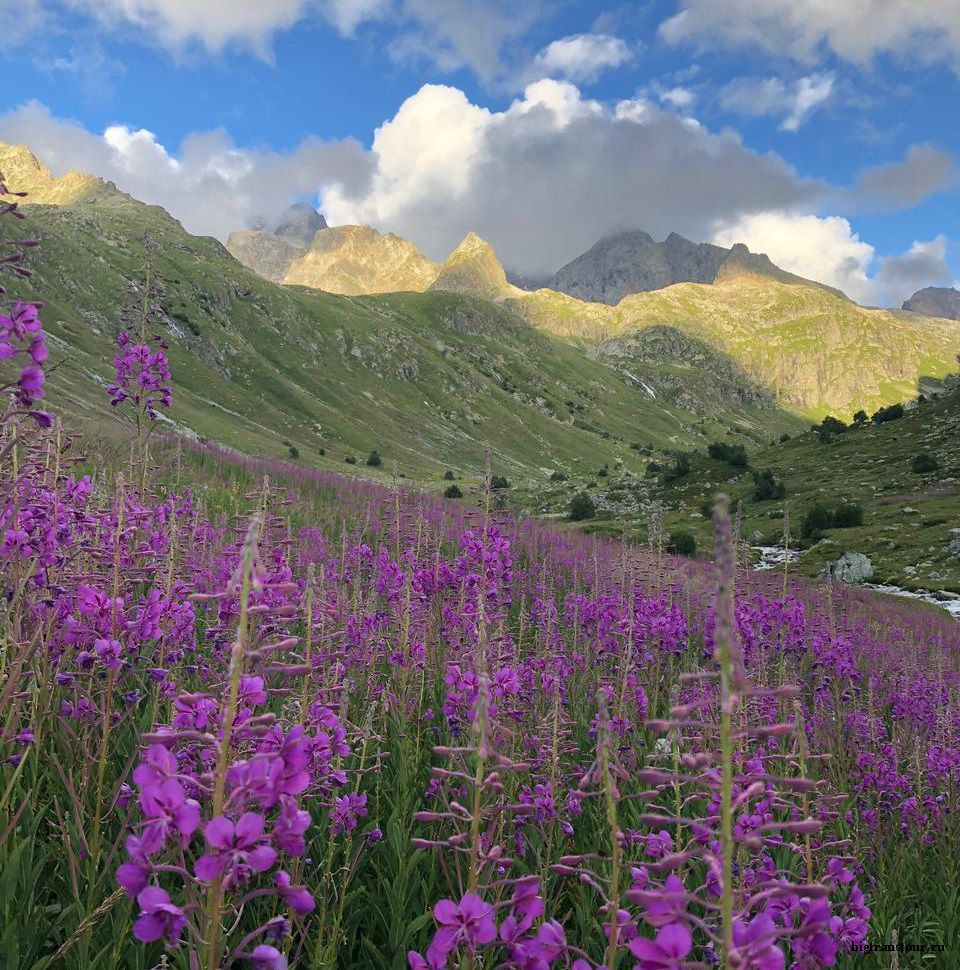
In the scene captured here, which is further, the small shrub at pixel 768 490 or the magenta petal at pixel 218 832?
the small shrub at pixel 768 490

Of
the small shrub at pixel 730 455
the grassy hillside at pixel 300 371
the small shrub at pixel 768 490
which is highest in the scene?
the grassy hillside at pixel 300 371

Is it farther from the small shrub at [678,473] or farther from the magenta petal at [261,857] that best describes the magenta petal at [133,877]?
the small shrub at [678,473]

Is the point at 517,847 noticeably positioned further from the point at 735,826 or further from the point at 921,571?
the point at 921,571

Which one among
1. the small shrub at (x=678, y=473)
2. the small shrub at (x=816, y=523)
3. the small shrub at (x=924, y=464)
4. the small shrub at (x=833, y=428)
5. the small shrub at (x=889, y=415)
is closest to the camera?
the small shrub at (x=816, y=523)

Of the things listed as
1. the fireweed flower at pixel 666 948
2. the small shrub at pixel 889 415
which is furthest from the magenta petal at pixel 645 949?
the small shrub at pixel 889 415

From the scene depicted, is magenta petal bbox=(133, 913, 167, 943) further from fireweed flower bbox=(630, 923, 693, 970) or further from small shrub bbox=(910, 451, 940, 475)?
small shrub bbox=(910, 451, 940, 475)

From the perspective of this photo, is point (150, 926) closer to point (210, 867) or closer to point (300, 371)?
point (210, 867)

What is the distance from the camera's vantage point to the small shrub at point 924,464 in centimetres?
4191

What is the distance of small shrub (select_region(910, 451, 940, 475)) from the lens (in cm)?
4191

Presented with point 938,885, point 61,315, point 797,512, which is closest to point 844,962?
point 938,885

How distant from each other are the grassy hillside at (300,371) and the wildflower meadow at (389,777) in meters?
33.1

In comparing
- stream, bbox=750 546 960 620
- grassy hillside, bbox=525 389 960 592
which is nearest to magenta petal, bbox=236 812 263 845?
grassy hillside, bbox=525 389 960 592

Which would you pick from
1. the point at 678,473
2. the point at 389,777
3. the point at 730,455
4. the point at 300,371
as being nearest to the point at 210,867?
the point at 389,777

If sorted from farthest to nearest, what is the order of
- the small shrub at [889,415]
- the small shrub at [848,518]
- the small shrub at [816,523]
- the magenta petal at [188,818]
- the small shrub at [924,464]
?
the small shrub at [889,415] → the small shrub at [924,464] → the small shrub at [848,518] → the small shrub at [816,523] → the magenta petal at [188,818]
